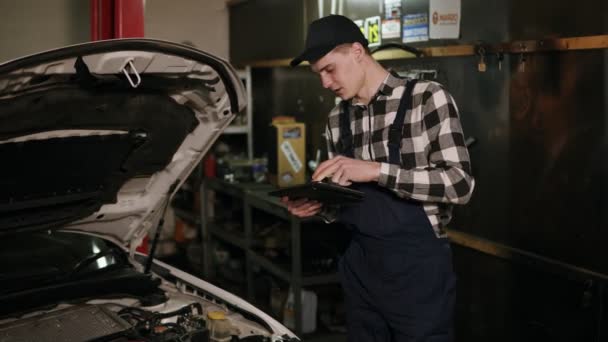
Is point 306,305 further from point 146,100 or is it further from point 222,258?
point 146,100

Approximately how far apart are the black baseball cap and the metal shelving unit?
169cm

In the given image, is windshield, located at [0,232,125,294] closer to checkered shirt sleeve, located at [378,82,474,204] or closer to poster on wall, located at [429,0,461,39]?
checkered shirt sleeve, located at [378,82,474,204]

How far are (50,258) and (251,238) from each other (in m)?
2.48

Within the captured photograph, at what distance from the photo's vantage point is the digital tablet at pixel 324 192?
195 centimetres

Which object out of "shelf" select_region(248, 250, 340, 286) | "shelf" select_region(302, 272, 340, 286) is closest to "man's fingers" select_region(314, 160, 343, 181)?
"shelf" select_region(248, 250, 340, 286)

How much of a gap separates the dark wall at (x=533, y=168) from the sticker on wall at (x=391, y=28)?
0.13m

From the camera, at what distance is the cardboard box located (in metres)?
4.40

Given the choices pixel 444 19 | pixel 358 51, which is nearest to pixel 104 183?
pixel 358 51

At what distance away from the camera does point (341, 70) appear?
7.32ft

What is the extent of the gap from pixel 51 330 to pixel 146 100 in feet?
2.39

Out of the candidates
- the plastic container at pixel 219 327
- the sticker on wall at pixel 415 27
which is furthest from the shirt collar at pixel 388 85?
the sticker on wall at pixel 415 27

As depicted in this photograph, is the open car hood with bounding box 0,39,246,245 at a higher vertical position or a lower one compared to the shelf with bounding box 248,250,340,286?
higher

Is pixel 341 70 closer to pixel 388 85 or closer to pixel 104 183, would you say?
pixel 388 85

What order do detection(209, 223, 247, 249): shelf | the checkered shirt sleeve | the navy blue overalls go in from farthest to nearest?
detection(209, 223, 247, 249): shelf, the navy blue overalls, the checkered shirt sleeve
